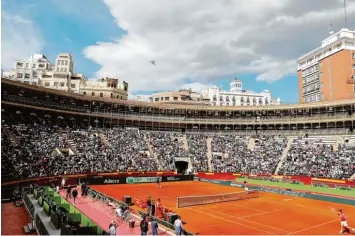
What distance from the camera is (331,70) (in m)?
94.1

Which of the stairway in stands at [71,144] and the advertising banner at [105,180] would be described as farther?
the stairway in stands at [71,144]

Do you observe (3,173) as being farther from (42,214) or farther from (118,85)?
(118,85)

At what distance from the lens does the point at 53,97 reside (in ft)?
207

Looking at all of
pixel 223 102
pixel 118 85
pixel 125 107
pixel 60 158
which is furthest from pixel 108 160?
pixel 223 102

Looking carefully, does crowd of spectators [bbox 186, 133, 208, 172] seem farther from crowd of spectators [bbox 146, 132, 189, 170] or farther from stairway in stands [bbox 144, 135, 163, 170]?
stairway in stands [bbox 144, 135, 163, 170]

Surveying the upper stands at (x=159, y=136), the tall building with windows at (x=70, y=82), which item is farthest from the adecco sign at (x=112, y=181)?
the tall building with windows at (x=70, y=82)

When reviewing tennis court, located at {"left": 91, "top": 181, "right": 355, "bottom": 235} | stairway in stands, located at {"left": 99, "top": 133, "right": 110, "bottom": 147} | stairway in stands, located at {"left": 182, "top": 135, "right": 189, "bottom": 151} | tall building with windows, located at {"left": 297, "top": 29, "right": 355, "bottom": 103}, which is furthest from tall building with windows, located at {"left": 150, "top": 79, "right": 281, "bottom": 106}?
tennis court, located at {"left": 91, "top": 181, "right": 355, "bottom": 235}

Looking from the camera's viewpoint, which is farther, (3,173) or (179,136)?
(179,136)

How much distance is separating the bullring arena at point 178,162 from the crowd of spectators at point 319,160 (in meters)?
0.19

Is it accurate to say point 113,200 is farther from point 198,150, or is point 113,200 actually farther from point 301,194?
point 198,150

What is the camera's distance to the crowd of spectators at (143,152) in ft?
153

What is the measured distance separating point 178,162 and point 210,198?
110 ft

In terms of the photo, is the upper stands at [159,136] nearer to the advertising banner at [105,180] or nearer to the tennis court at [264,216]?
the advertising banner at [105,180]

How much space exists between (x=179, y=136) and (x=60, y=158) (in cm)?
3345
